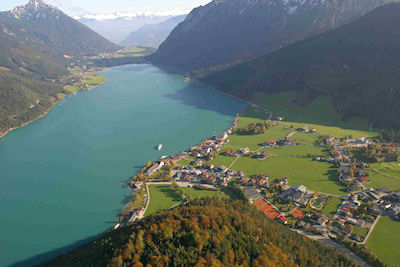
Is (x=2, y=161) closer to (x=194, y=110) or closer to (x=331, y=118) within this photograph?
(x=194, y=110)

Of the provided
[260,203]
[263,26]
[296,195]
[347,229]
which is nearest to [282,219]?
[260,203]

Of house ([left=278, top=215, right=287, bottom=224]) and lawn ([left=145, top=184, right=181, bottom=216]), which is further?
lawn ([left=145, top=184, right=181, bottom=216])

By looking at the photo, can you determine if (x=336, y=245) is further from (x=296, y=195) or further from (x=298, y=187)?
(x=298, y=187)

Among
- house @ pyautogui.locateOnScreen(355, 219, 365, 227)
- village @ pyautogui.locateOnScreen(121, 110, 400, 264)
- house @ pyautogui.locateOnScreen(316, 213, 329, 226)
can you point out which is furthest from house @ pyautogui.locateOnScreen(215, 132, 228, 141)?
house @ pyautogui.locateOnScreen(355, 219, 365, 227)

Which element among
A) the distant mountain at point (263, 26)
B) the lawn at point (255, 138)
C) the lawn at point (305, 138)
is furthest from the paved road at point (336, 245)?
the distant mountain at point (263, 26)

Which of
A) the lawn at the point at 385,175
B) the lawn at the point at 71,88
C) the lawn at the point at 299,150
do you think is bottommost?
the lawn at the point at 385,175

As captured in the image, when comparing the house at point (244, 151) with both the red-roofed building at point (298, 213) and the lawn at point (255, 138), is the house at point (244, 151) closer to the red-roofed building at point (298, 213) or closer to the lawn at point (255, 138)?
the lawn at point (255, 138)

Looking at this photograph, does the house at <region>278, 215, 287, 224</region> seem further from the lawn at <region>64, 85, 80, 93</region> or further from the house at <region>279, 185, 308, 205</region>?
the lawn at <region>64, 85, 80, 93</region>
